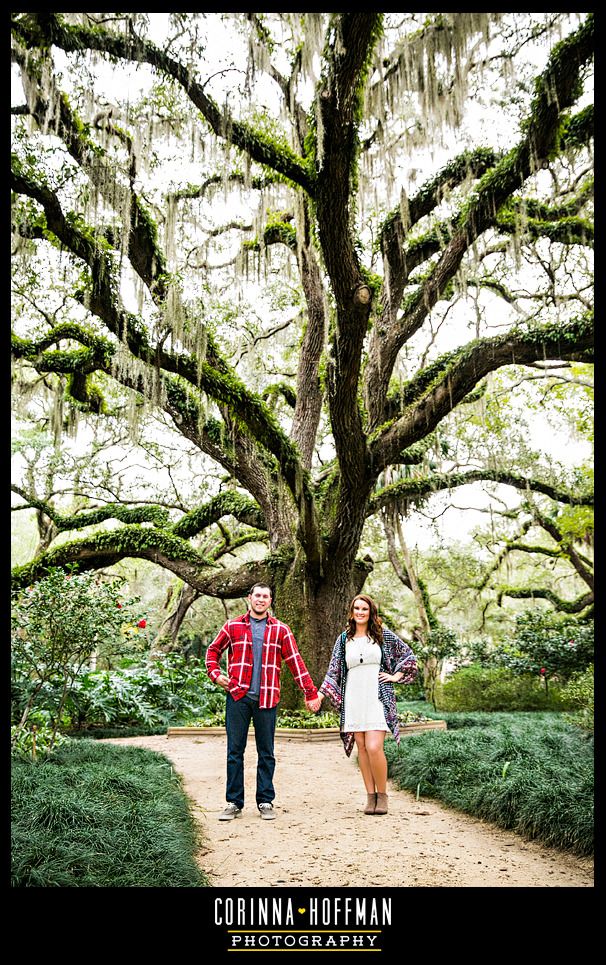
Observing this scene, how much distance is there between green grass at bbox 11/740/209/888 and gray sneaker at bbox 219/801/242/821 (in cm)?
25

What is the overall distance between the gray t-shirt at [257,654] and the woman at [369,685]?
0.47 meters

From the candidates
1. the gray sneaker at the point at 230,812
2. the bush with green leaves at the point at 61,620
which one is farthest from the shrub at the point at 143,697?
the gray sneaker at the point at 230,812

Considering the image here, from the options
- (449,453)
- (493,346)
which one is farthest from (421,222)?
(449,453)

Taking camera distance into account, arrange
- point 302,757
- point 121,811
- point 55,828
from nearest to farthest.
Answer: point 55,828 → point 121,811 → point 302,757

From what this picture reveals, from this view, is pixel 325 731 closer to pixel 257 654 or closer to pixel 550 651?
pixel 257 654

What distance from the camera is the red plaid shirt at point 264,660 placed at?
4273mm

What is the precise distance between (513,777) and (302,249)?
18.2 ft

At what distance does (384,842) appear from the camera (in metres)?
3.88

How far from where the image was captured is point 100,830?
331 centimetres

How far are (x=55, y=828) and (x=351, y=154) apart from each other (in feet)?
16.1

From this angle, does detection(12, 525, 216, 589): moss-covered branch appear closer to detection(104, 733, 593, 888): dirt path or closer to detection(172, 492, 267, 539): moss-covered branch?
detection(172, 492, 267, 539): moss-covered branch

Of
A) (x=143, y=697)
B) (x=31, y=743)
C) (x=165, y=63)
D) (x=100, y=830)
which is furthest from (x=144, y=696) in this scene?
(x=165, y=63)

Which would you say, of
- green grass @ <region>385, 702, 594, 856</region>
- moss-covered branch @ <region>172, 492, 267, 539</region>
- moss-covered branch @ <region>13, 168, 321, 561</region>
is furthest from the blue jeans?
moss-covered branch @ <region>172, 492, 267, 539</region>
